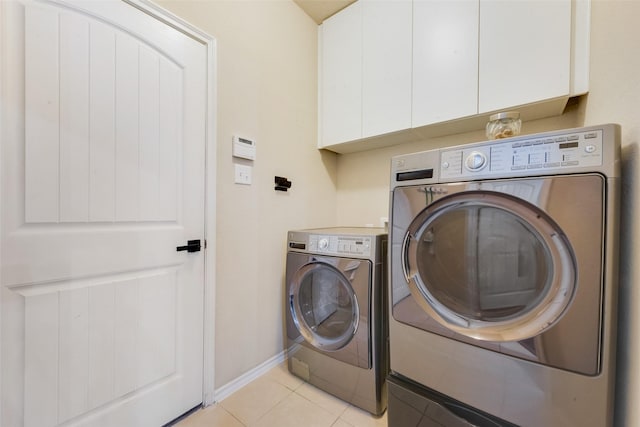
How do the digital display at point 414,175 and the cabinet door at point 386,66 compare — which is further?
the cabinet door at point 386,66

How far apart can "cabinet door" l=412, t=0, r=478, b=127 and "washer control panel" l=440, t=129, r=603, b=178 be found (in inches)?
27.1

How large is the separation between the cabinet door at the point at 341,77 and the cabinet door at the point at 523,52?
77 cm

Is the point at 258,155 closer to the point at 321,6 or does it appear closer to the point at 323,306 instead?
the point at 323,306

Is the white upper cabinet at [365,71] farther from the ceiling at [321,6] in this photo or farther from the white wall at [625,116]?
the white wall at [625,116]

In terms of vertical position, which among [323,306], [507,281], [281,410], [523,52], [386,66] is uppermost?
[386,66]

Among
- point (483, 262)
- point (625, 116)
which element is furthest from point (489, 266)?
point (625, 116)

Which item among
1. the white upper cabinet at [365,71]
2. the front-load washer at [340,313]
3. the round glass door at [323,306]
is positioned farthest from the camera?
the white upper cabinet at [365,71]

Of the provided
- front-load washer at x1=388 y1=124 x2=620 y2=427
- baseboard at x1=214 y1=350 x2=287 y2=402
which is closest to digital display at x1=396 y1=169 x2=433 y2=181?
front-load washer at x1=388 y1=124 x2=620 y2=427

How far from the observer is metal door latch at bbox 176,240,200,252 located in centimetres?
122

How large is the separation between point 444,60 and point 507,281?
1278mm

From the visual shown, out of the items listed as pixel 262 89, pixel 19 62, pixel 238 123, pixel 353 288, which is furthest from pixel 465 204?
pixel 19 62

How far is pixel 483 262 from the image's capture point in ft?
2.86

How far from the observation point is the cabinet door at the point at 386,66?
1560 millimetres

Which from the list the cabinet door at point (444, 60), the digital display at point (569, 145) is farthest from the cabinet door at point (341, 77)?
the digital display at point (569, 145)
